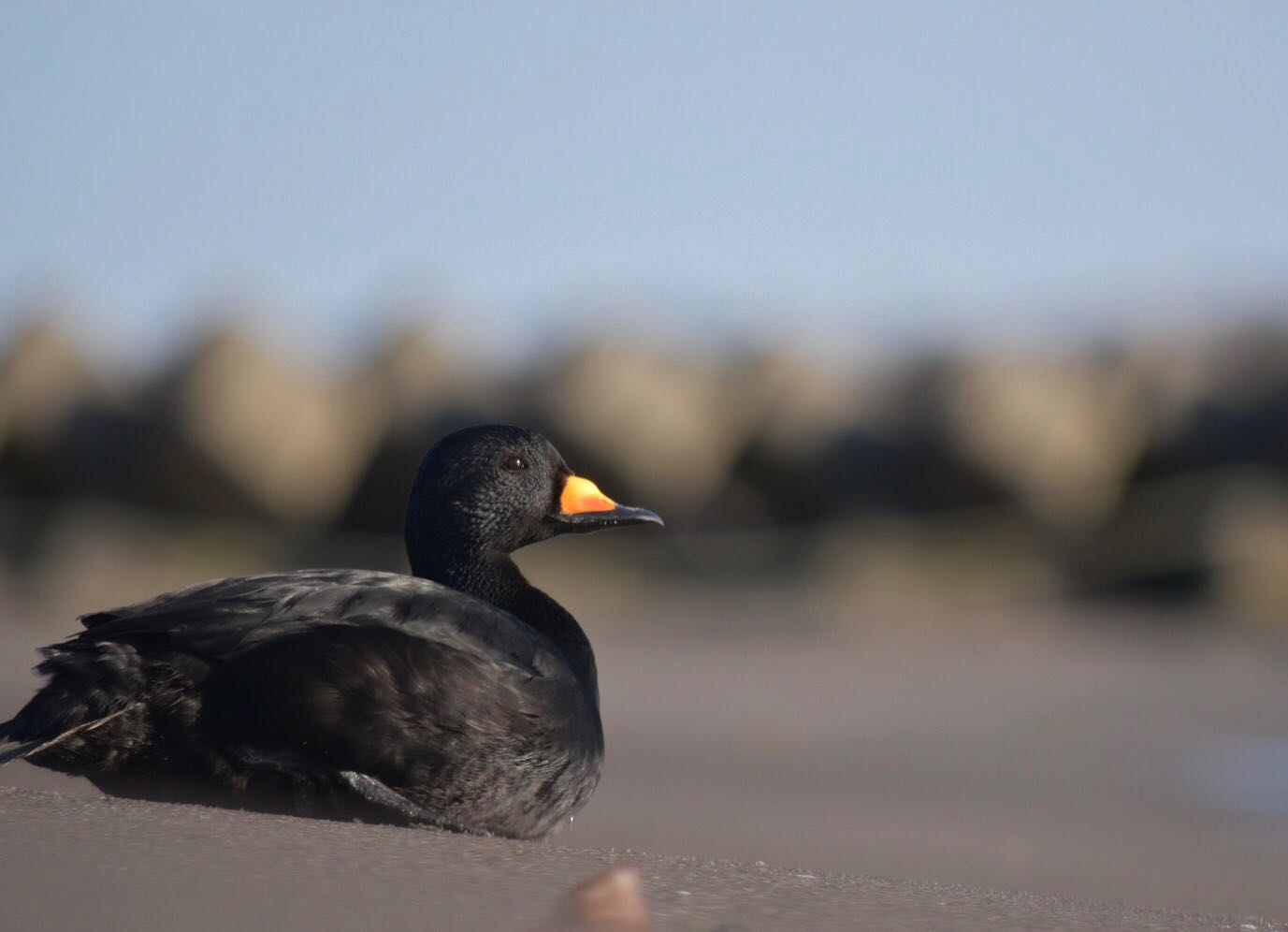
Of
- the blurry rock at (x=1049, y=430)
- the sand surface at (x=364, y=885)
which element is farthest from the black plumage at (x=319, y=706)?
the blurry rock at (x=1049, y=430)

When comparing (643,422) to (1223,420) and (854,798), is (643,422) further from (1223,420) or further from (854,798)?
(854,798)

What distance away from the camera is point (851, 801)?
4.80 metres

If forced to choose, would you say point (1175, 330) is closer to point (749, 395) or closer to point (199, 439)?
point (749, 395)

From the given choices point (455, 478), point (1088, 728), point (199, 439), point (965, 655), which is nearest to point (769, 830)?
point (455, 478)

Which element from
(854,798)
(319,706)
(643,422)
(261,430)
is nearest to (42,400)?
(261,430)

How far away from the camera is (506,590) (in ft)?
11.8

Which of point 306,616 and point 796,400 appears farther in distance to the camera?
point 796,400

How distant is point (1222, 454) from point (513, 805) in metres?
8.70

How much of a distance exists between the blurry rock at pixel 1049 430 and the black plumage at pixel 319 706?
807cm

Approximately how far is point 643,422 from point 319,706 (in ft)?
27.9

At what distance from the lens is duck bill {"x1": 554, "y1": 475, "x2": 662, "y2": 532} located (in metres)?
3.76

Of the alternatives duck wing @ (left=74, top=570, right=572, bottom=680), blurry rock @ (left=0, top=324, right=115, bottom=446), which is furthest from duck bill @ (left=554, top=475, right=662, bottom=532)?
blurry rock @ (left=0, top=324, right=115, bottom=446)

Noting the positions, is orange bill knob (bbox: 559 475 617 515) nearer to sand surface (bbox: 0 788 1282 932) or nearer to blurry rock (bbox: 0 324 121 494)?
sand surface (bbox: 0 788 1282 932)

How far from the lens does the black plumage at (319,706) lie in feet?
9.05
